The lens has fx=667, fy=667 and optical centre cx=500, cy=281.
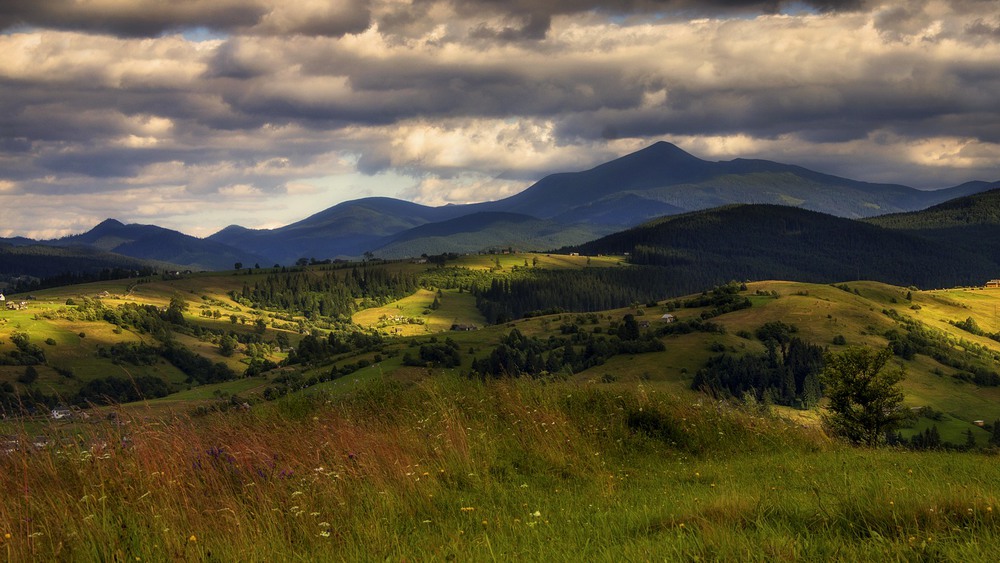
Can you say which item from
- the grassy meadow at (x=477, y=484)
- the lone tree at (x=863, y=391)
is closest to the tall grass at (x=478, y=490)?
the grassy meadow at (x=477, y=484)

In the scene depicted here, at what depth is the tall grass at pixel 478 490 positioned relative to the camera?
7016mm

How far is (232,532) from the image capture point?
301 inches

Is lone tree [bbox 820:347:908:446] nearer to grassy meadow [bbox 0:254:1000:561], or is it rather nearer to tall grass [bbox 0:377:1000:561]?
grassy meadow [bbox 0:254:1000:561]

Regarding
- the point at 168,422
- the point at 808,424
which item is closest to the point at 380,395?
the point at 168,422

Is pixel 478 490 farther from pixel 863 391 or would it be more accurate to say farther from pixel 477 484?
pixel 863 391

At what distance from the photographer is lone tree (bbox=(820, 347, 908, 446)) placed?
3300 centimetres

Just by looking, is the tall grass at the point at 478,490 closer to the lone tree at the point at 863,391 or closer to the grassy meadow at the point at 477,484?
the grassy meadow at the point at 477,484

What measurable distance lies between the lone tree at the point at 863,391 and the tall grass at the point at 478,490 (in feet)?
67.6

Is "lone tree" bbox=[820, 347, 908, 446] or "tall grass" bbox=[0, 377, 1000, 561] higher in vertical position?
"tall grass" bbox=[0, 377, 1000, 561]

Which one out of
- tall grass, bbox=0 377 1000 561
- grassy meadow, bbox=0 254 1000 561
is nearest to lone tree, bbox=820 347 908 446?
grassy meadow, bbox=0 254 1000 561

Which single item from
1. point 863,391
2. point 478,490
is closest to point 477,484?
point 478,490

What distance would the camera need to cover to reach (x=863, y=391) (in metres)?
34.1

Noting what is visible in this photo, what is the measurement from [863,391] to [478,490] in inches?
1208

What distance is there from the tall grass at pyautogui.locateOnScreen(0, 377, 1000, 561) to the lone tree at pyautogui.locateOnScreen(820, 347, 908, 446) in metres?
20.6
